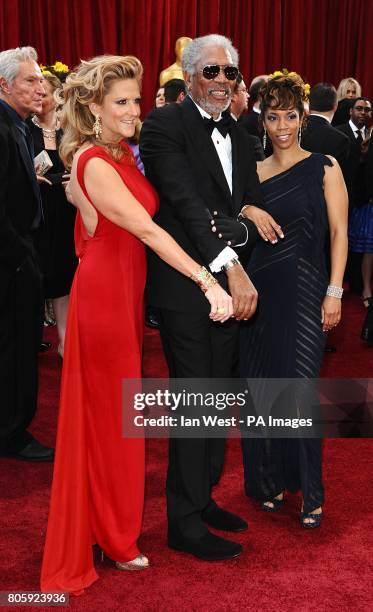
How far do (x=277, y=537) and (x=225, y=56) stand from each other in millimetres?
1609

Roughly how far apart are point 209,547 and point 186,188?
1161 mm

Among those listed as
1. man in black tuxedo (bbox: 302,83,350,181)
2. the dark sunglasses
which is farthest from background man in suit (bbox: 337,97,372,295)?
the dark sunglasses

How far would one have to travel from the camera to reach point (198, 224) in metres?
2.44

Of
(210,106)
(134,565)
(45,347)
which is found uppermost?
(210,106)

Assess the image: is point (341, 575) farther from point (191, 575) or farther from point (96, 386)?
point (96, 386)

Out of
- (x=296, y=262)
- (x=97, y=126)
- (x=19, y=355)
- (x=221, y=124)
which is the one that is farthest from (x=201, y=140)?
(x=19, y=355)

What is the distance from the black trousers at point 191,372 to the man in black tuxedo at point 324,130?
2.79 metres

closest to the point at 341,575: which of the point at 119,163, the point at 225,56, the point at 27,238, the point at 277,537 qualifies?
the point at 277,537

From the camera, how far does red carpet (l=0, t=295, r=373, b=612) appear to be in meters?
2.46

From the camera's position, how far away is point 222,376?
2.77 meters

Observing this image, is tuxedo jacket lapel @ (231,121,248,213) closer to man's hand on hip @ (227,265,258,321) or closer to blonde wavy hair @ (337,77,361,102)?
man's hand on hip @ (227,265,258,321)

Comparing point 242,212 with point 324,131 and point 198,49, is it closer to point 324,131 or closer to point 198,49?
point 198,49

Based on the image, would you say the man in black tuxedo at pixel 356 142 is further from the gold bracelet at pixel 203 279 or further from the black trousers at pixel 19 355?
the gold bracelet at pixel 203 279

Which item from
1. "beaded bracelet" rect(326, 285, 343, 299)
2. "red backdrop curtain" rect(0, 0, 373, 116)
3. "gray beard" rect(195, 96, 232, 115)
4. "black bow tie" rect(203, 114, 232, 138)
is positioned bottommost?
"beaded bracelet" rect(326, 285, 343, 299)
